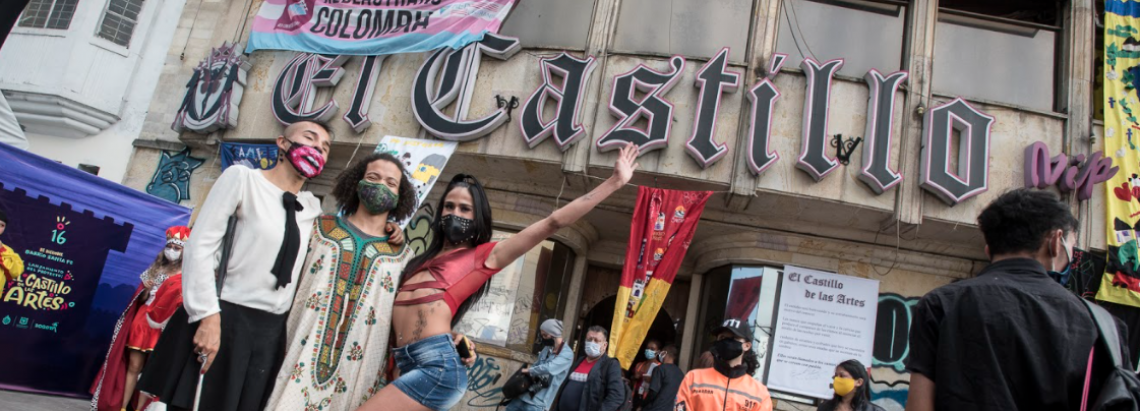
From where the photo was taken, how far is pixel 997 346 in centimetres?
222

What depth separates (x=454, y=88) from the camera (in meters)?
9.81

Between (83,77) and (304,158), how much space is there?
11.2 metres

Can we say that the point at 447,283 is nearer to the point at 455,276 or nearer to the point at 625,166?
the point at 455,276

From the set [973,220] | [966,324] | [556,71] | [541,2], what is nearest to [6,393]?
[556,71]

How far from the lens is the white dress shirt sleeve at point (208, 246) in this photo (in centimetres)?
263

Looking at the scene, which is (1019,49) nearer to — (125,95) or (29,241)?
(29,241)

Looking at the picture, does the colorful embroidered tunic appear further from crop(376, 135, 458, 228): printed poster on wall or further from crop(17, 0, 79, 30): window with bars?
crop(17, 0, 79, 30): window with bars

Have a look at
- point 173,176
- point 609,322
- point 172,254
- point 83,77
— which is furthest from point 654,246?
point 83,77

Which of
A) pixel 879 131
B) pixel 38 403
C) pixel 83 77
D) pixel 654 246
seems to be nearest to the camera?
pixel 38 403

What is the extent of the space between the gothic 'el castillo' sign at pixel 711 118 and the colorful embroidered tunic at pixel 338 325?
6150 millimetres

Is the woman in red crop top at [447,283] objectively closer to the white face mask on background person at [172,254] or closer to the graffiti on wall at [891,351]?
the white face mask on background person at [172,254]

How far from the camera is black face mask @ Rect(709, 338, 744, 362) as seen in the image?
595 centimetres

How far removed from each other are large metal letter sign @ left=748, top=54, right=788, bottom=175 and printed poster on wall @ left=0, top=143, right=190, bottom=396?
7.82m

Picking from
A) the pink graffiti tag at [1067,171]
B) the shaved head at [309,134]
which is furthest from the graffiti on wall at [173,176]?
the pink graffiti tag at [1067,171]
